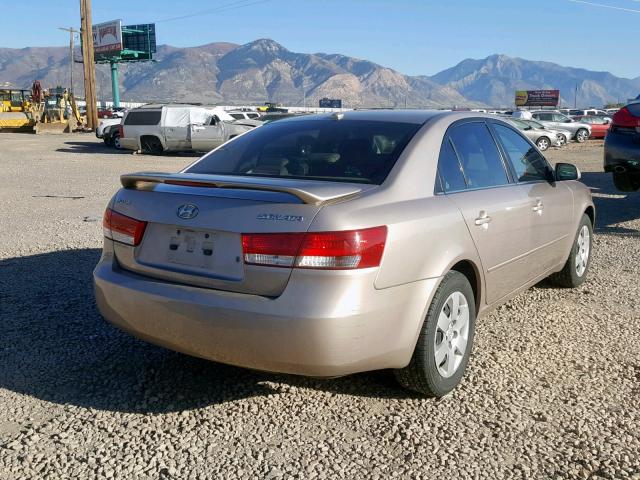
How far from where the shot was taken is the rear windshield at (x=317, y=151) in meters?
3.69

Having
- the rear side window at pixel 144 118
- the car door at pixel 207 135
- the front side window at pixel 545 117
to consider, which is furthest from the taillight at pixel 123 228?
the front side window at pixel 545 117

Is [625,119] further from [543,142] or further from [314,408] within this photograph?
[543,142]

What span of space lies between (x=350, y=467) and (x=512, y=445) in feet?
2.68

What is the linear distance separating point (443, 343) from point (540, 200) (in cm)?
169

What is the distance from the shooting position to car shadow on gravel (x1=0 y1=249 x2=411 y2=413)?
11.8 feet

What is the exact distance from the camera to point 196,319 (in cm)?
314

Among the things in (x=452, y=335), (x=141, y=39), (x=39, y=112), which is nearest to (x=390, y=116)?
(x=452, y=335)

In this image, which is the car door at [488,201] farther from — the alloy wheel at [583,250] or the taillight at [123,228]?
the taillight at [123,228]

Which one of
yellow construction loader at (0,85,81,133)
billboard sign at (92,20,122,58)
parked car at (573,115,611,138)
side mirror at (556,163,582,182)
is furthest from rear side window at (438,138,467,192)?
billboard sign at (92,20,122,58)

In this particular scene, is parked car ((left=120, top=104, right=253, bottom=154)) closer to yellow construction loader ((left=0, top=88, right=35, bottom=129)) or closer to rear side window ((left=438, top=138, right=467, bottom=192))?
yellow construction loader ((left=0, top=88, right=35, bottom=129))

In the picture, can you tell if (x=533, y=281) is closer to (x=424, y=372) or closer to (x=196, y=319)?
(x=424, y=372)

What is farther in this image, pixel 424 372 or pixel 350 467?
pixel 424 372

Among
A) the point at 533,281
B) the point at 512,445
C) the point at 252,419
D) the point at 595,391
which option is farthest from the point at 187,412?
the point at 533,281

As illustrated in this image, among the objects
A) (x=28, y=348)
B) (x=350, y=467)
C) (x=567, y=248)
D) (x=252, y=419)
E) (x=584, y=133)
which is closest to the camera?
(x=350, y=467)
